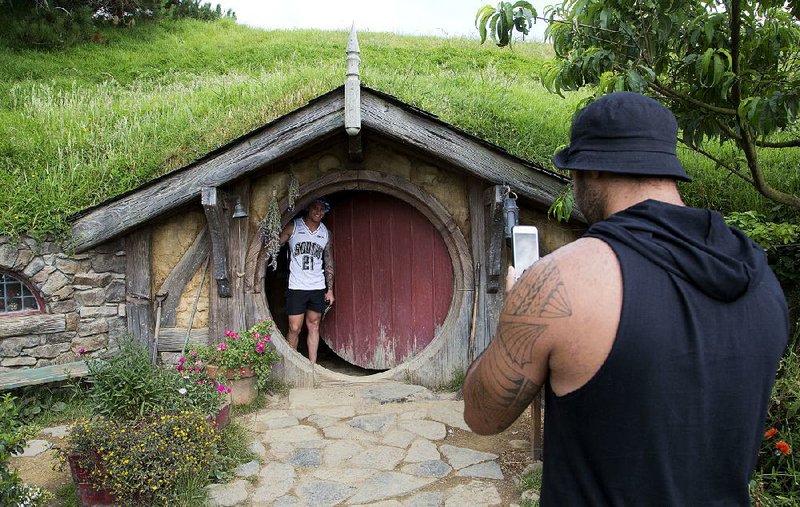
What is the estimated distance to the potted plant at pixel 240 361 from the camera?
5984mm

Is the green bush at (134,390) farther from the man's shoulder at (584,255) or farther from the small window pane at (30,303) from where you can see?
the man's shoulder at (584,255)

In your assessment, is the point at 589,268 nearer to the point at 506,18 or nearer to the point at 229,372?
the point at 506,18

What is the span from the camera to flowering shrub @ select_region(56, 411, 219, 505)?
402cm

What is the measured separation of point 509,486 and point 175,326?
3.66m

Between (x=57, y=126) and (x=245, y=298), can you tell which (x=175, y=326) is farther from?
(x=57, y=126)

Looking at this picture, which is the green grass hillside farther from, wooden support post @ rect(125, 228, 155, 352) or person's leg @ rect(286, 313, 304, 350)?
person's leg @ rect(286, 313, 304, 350)

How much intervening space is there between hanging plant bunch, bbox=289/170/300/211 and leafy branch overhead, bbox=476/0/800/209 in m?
2.84

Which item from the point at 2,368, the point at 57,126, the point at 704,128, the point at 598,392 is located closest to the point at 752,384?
the point at 598,392

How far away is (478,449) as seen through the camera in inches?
207

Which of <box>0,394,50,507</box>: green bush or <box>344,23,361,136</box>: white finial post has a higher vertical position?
<box>344,23,361,136</box>: white finial post

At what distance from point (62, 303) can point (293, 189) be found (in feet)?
7.95

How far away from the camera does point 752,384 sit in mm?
1502

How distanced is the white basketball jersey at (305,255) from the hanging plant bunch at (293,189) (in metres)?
0.55

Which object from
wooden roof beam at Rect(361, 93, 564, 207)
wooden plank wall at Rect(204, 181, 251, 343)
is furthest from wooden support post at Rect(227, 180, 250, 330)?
wooden roof beam at Rect(361, 93, 564, 207)
